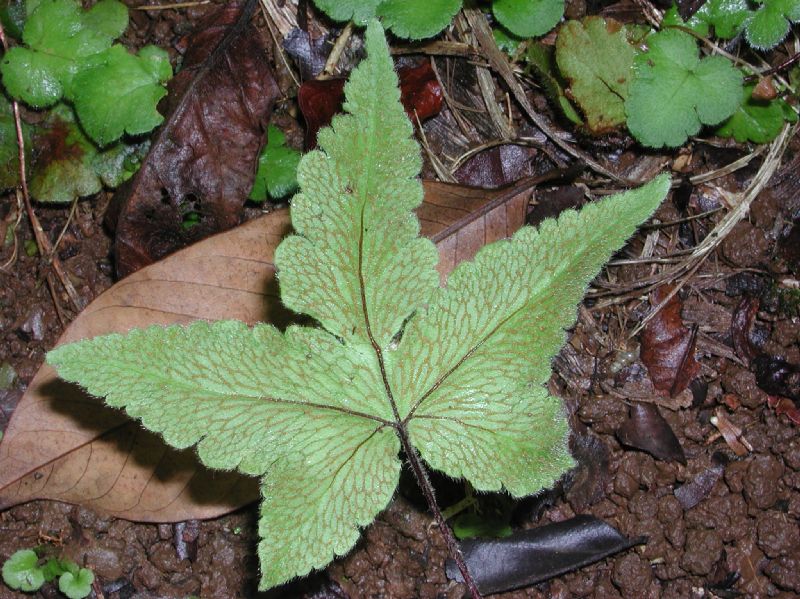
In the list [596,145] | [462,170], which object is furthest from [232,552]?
[596,145]

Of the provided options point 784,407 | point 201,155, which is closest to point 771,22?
point 784,407

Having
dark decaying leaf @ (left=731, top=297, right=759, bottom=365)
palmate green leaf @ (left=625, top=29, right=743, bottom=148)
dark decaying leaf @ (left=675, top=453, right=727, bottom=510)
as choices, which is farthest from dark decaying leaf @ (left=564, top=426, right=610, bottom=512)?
palmate green leaf @ (left=625, top=29, right=743, bottom=148)

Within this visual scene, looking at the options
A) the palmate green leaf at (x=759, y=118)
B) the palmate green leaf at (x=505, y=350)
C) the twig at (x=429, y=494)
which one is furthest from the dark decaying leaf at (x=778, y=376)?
the twig at (x=429, y=494)

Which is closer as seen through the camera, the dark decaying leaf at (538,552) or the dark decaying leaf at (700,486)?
the dark decaying leaf at (538,552)

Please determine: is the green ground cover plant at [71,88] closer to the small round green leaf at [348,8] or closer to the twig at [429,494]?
the small round green leaf at [348,8]

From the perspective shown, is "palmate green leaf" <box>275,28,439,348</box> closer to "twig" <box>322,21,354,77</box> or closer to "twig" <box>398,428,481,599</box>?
A: "twig" <box>398,428,481,599</box>

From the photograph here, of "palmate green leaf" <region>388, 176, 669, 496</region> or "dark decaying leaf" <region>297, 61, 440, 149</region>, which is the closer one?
"palmate green leaf" <region>388, 176, 669, 496</region>

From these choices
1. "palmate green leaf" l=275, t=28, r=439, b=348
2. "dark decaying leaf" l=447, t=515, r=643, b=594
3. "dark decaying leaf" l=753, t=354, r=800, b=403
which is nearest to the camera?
"palmate green leaf" l=275, t=28, r=439, b=348

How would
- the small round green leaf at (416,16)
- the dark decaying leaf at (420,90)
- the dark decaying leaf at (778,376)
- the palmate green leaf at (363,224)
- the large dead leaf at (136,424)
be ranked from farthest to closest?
the dark decaying leaf at (420,90) → the dark decaying leaf at (778,376) → the small round green leaf at (416,16) → the large dead leaf at (136,424) → the palmate green leaf at (363,224)
